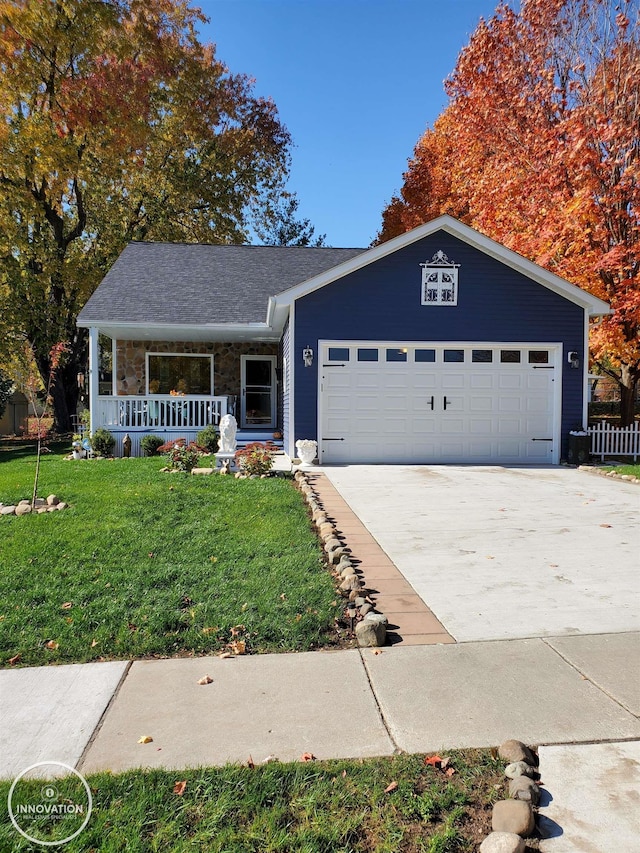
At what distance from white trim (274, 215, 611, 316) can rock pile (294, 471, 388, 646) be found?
5798mm

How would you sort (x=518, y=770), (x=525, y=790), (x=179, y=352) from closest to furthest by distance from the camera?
(x=525, y=790) < (x=518, y=770) < (x=179, y=352)

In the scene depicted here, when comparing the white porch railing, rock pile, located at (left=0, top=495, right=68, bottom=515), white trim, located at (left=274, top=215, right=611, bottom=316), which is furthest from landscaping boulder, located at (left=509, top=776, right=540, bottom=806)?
the white porch railing

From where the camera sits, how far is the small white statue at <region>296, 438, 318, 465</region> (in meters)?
10.6

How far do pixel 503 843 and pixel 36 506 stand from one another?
6191 millimetres

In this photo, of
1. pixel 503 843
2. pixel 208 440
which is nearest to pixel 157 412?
pixel 208 440

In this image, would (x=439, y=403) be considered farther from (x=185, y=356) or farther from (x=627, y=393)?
(x=185, y=356)

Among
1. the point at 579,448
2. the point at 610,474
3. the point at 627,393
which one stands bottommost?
the point at 610,474

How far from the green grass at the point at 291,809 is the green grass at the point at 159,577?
1.12 meters

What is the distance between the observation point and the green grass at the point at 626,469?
9.69 meters

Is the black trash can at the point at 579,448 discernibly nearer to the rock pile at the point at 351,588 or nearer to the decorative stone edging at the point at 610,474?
the decorative stone edging at the point at 610,474

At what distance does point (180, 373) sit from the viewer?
→ 14875 mm

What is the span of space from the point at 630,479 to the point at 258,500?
6493mm

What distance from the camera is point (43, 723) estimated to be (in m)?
2.44

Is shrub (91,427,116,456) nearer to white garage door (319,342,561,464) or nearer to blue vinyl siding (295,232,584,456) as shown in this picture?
blue vinyl siding (295,232,584,456)
